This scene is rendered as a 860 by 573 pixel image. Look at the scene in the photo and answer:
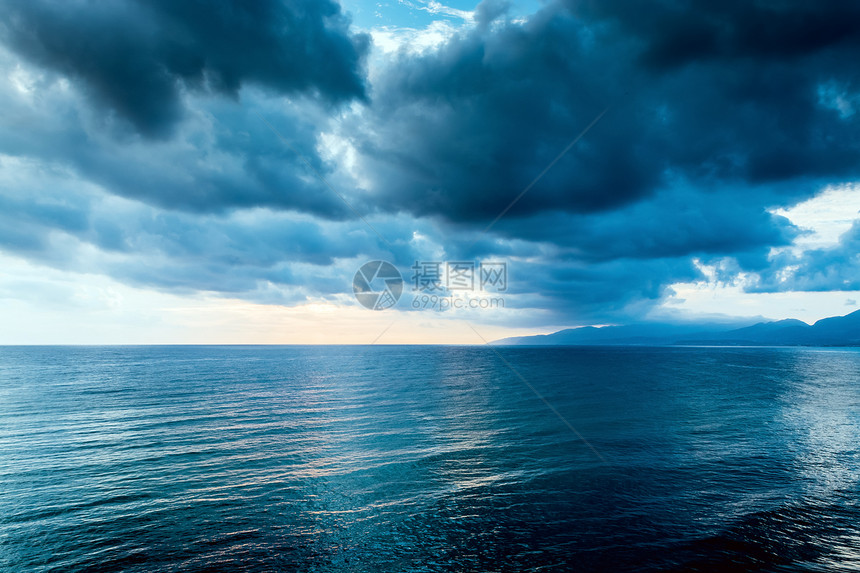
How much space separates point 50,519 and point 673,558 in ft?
107

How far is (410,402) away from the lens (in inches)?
2443

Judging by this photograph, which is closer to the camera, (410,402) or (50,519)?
(50,519)

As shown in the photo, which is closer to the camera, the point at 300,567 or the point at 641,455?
the point at 300,567

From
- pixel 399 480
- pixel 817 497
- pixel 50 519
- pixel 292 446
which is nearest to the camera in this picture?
pixel 50 519

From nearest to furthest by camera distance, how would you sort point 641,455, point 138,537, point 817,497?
point 138,537
point 817,497
point 641,455

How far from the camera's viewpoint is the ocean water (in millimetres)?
18875

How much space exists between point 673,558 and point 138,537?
26.0 meters

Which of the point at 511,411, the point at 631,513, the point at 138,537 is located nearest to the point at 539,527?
the point at 631,513

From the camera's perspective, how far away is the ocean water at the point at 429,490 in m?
18.9

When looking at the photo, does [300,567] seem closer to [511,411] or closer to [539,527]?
[539,527]

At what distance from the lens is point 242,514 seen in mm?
23094

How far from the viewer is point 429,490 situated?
26.4 meters

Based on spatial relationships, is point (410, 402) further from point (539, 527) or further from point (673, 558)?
point (673, 558)

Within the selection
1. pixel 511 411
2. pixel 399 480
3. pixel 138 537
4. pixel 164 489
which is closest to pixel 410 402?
pixel 511 411
